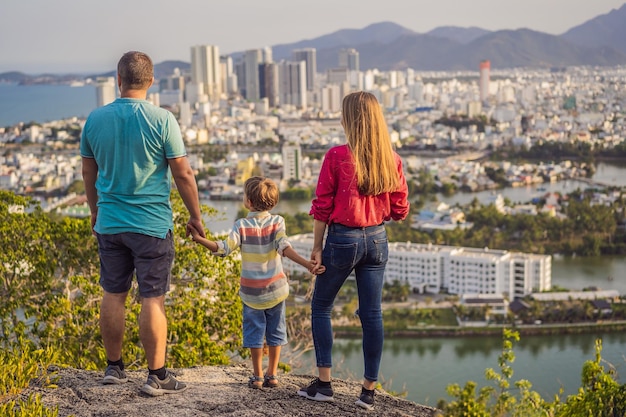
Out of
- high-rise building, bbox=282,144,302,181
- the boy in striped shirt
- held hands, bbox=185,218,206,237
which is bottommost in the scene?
high-rise building, bbox=282,144,302,181

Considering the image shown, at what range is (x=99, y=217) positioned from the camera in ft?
4.05

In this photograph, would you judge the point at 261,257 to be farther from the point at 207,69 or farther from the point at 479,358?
the point at 207,69

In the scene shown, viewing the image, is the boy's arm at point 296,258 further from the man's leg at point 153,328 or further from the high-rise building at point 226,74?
the high-rise building at point 226,74

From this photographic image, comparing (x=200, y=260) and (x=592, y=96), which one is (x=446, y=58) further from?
(x=200, y=260)

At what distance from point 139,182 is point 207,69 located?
35608 mm

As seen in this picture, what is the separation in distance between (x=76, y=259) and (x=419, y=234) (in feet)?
26.5

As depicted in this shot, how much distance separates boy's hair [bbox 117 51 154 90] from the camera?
3.90 feet

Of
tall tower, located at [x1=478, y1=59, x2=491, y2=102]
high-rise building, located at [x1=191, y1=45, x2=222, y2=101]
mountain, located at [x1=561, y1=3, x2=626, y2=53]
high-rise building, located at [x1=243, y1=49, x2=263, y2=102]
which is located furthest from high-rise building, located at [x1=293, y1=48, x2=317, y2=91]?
mountain, located at [x1=561, y1=3, x2=626, y2=53]

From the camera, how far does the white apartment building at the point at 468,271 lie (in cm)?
768

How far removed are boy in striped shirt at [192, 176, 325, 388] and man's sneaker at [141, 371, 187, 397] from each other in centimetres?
11

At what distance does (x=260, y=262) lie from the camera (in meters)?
1.30

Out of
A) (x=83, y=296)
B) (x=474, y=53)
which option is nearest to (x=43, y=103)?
(x=474, y=53)

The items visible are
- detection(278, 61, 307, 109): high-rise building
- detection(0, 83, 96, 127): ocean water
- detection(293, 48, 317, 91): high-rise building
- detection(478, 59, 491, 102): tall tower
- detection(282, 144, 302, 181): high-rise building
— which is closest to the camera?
detection(282, 144, 302, 181): high-rise building

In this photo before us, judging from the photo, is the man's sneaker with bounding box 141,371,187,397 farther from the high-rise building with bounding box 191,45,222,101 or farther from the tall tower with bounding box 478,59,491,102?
the tall tower with bounding box 478,59,491,102
